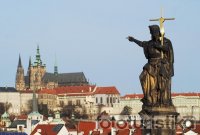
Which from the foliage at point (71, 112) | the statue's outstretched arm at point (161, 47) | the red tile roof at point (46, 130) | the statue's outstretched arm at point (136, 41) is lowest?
the red tile roof at point (46, 130)

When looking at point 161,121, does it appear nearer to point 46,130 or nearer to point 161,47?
point 161,47

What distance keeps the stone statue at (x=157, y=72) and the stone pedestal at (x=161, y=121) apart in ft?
0.24

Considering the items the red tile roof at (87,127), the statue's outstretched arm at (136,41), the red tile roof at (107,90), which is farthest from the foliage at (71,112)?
the statue's outstretched arm at (136,41)

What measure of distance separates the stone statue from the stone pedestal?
74 millimetres

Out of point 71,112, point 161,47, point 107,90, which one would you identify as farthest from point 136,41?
point 107,90

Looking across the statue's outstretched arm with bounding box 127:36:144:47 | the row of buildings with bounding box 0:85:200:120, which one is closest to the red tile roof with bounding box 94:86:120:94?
the row of buildings with bounding box 0:85:200:120

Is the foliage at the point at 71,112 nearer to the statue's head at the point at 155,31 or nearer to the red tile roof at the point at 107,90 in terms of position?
the red tile roof at the point at 107,90

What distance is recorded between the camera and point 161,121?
8.80 metres

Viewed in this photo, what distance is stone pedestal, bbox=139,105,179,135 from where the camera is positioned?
8.77 m

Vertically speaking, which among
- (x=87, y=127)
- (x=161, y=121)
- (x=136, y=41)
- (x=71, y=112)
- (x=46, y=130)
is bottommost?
(x=46, y=130)

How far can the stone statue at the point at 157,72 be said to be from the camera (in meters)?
8.79

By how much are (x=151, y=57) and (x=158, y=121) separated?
2.91 ft

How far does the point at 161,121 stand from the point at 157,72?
665 millimetres

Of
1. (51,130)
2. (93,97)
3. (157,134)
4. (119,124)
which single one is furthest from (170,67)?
(93,97)
